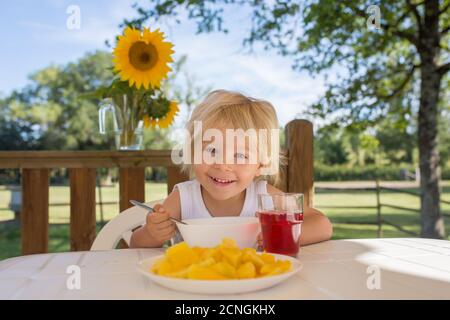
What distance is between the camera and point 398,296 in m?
0.68

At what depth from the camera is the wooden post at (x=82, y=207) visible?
1823 mm

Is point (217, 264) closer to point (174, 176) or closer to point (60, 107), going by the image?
point (174, 176)

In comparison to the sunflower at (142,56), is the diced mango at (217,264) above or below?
below

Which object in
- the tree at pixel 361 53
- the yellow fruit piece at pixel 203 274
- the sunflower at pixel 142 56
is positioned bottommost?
the yellow fruit piece at pixel 203 274

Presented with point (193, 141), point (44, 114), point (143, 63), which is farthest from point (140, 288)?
point (44, 114)

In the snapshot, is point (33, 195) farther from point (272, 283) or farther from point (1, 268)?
point (272, 283)

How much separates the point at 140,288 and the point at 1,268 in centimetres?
33

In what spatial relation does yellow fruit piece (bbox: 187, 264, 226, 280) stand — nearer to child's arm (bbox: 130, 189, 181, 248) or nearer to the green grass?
child's arm (bbox: 130, 189, 181, 248)

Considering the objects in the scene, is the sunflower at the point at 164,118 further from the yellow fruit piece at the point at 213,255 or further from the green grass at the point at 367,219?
the green grass at the point at 367,219

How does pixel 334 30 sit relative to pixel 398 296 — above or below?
above

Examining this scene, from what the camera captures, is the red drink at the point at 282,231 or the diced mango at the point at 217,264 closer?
the diced mango at the point at 217,264

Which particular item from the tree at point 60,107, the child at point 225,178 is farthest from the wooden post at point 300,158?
the tree at point 60,107

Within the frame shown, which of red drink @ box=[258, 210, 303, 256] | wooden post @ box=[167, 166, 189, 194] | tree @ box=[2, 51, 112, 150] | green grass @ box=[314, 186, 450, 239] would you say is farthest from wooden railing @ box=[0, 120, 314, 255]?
tree @ box=[2, 51, 112, 150]

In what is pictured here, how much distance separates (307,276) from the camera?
79 cm
